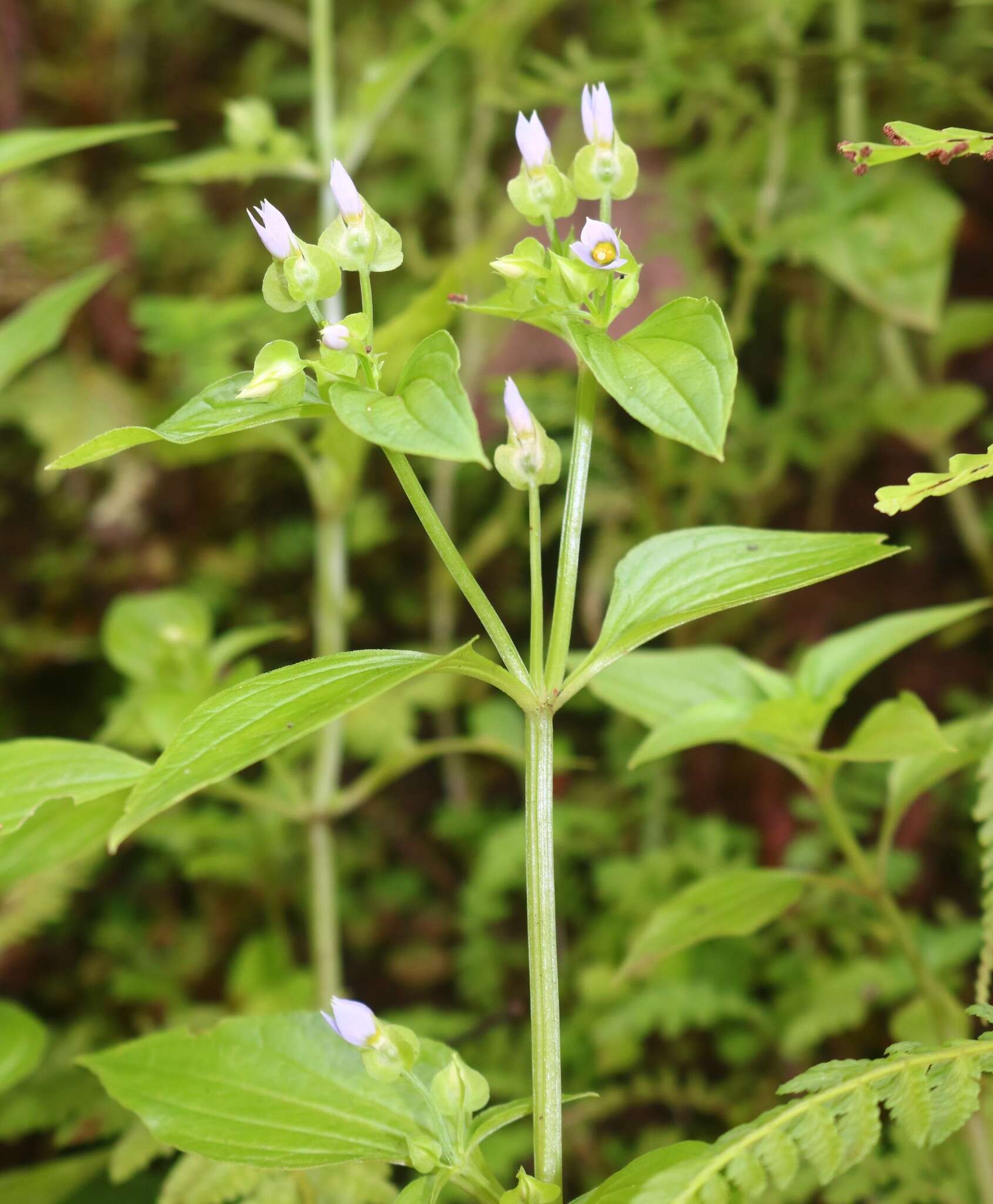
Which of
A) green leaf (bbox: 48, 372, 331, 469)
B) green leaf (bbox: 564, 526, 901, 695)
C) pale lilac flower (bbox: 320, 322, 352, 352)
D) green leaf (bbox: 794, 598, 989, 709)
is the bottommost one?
green leaf (bbox: 794, 598, 989, 709)

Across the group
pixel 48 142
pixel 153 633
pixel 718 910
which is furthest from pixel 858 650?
pixel 48 142

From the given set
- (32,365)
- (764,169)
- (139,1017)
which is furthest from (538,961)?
(32,365)

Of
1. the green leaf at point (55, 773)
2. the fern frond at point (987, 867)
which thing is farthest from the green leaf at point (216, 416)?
the fern frond at point (987, 867)

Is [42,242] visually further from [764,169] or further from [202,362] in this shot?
[764,169]

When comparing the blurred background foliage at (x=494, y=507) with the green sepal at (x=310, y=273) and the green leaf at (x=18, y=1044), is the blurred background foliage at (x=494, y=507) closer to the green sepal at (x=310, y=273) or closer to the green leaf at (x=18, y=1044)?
the green leaf at (x=18, y=1044)

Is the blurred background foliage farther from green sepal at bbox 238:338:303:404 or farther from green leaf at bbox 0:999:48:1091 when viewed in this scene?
green sepal at bbox 238:338:303:404

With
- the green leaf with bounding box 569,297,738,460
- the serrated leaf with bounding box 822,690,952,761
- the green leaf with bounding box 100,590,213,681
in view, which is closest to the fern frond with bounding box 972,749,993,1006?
the serrated leaf with bounding box 822,690,952,761

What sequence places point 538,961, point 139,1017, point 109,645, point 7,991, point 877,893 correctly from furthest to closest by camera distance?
1. point 7,991
2. point 139,1017
3. point 109,645
4. point 877,893
5. point 538,961
